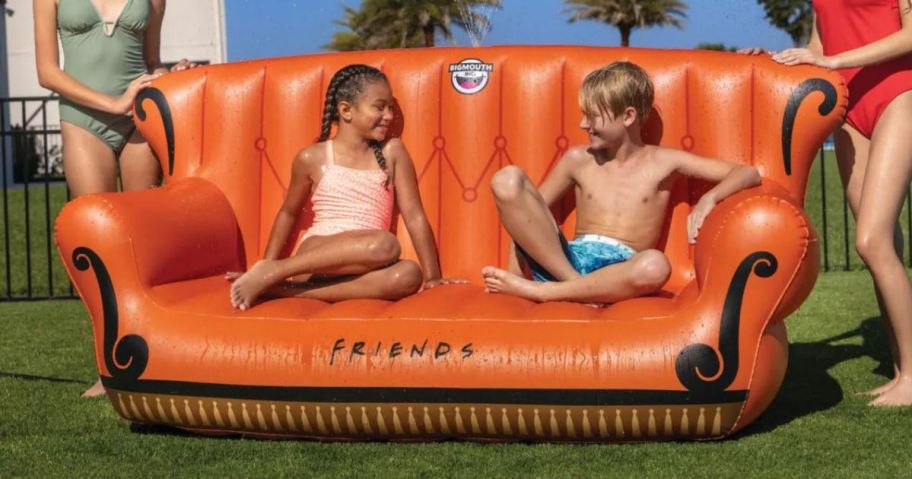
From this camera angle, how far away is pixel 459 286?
4.43 meters

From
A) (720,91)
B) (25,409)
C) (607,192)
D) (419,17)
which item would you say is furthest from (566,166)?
(419,17)

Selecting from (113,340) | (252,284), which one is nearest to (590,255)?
(252,284)

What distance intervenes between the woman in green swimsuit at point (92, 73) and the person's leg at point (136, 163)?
0.34ft

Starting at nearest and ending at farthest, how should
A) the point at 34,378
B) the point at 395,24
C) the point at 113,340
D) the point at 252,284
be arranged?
the point at 113,340, the point at 252,284, the point at 34,378, the point at 395,24

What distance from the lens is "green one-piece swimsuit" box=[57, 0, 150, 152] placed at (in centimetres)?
474

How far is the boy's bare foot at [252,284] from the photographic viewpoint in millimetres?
4004

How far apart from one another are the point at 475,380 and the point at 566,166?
4.11 ft

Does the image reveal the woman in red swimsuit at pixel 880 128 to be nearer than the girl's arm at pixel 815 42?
Yes

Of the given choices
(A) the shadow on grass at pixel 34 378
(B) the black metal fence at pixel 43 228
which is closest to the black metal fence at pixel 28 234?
(B) the black metal fence at pixel 43 228

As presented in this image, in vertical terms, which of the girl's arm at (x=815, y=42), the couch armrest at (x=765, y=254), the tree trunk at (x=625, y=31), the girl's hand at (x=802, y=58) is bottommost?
the couch armrest at (x=765, y=254)

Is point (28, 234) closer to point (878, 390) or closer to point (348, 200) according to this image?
point (348, 200)

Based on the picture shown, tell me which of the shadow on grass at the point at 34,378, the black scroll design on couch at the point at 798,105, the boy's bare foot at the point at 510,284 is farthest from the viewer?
the shadow on grass at the point at 34,378

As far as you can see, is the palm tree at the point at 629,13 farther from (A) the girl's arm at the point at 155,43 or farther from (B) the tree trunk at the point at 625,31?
(A) the girl's arm at the point at 155,43

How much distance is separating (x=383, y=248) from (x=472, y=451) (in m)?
0.90
